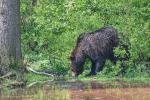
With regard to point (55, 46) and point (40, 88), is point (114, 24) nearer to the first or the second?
point (55, 46)

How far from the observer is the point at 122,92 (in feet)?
→ 28.2

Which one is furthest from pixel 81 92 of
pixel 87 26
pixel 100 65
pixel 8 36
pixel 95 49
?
pixel 87 26

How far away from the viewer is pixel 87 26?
13211 mm

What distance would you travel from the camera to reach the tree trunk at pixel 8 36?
10742mm

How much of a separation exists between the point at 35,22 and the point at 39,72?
276cm

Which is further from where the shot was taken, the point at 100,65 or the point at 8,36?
the point at 100,65

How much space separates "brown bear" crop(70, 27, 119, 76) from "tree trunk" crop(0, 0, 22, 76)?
2148mm

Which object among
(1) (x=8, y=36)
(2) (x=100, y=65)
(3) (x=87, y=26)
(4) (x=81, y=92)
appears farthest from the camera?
(3) (x=87, y=26)

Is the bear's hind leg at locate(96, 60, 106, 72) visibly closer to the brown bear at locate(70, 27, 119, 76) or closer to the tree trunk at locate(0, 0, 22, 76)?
the brown bear at locate(70, 27, 119, 76)

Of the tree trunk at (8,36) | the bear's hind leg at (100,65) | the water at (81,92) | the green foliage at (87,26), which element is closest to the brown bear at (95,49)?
the bear's hind leg at (100,65)

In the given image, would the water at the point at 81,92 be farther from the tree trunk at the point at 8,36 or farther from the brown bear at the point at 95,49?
the brown bear at the point at 95,49

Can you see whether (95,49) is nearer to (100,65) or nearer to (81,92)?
(100,65)

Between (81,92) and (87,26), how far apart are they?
15.4 feet

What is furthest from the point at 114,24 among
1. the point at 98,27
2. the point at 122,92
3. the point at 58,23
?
the point at 122,92
